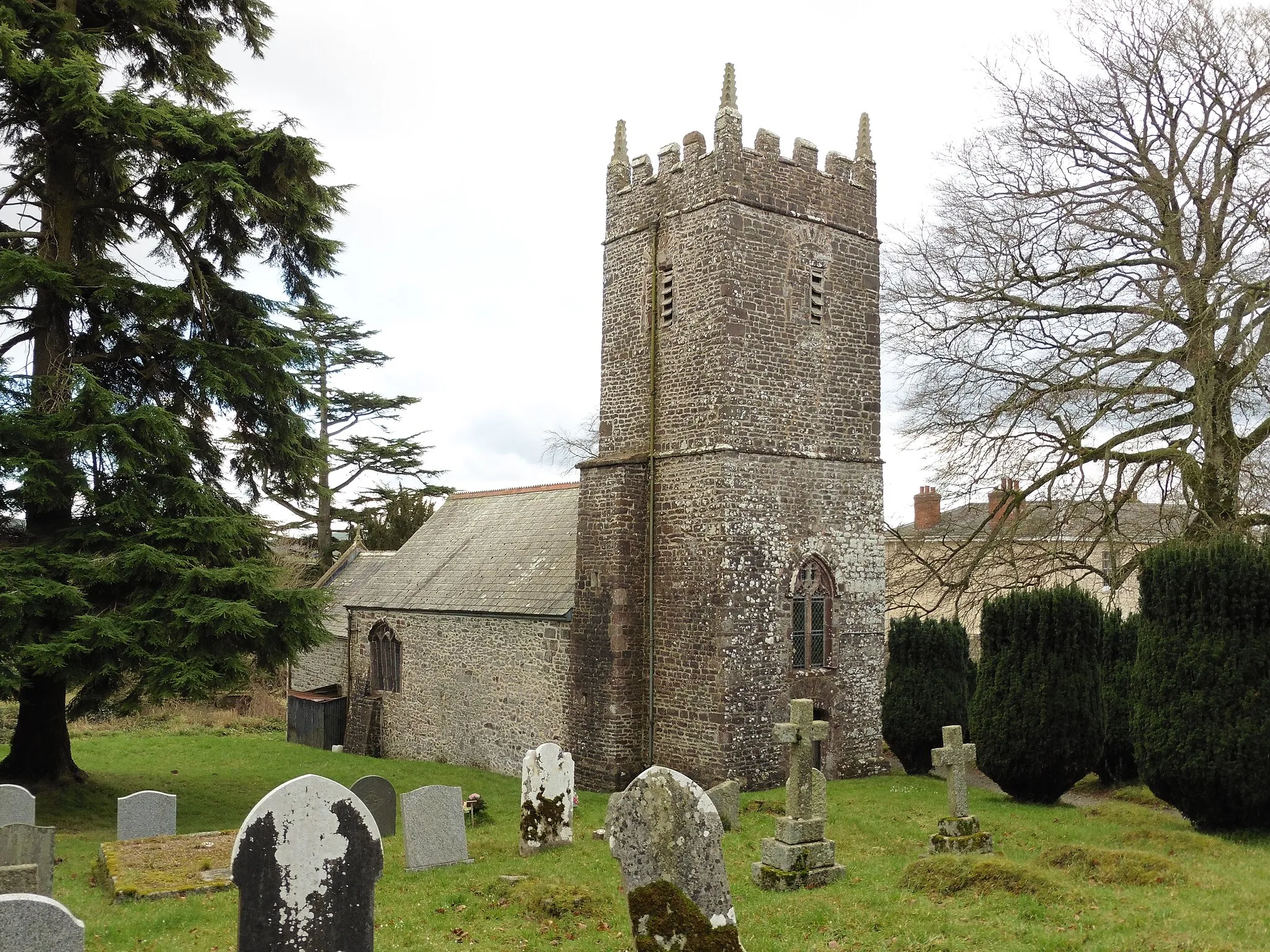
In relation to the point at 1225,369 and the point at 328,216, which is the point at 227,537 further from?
the point at 1225,369

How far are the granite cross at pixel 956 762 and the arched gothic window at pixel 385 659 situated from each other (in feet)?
53.5

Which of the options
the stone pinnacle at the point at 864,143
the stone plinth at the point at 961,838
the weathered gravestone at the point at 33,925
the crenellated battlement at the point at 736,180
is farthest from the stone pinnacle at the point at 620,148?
the weathered gravestone at the point at 33,925

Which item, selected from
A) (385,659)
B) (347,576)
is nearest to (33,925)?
(385,659)

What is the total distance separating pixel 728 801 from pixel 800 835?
3071mm

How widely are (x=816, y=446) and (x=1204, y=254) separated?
740 centimetres

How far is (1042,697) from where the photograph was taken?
52.5 feet

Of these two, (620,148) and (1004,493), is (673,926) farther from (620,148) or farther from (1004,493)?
(620,148)

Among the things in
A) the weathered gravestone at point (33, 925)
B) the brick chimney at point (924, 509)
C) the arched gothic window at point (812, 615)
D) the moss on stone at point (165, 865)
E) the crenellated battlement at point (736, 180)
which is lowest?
the moss on stone at point (165, 865)

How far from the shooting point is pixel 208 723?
29.9m

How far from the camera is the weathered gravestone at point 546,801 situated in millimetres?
13305

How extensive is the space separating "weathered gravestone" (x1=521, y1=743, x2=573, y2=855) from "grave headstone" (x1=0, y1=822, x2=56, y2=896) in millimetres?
5413

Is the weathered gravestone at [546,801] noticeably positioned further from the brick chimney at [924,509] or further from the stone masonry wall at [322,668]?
the brick chimney at [924,509]

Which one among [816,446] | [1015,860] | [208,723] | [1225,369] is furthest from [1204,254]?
[208,723]

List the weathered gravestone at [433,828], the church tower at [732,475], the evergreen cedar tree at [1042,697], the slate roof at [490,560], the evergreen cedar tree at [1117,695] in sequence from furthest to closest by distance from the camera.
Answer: the slate roof at [490,560], the church tower at [732,475], the evergreen cedar tree at [1117,695], the evergreen cedar tree at [1042,697], the weathered gravestone at [433,828]
